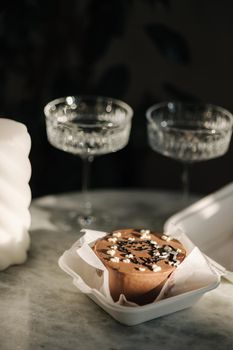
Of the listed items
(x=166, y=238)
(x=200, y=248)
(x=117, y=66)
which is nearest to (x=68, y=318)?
(x=166, y=238)

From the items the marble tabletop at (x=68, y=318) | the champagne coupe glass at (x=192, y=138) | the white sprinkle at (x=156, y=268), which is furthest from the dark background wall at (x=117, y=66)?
the white sprinkle at (x=156, y=268)

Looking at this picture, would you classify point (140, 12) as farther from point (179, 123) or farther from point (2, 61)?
point (179, 123)

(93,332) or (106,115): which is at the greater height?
(106,115)

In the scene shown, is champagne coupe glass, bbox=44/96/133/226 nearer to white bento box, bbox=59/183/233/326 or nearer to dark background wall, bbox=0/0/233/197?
white bento box, bbox=59/183/233/326

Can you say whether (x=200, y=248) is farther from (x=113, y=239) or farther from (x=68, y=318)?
(x=68, y=318)

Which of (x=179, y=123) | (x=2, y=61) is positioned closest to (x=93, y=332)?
(x=179, y=123)

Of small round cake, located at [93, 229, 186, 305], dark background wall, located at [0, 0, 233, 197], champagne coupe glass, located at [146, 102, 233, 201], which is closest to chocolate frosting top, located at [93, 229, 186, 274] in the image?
small round cake, located at [93, 229, 186, 305]
